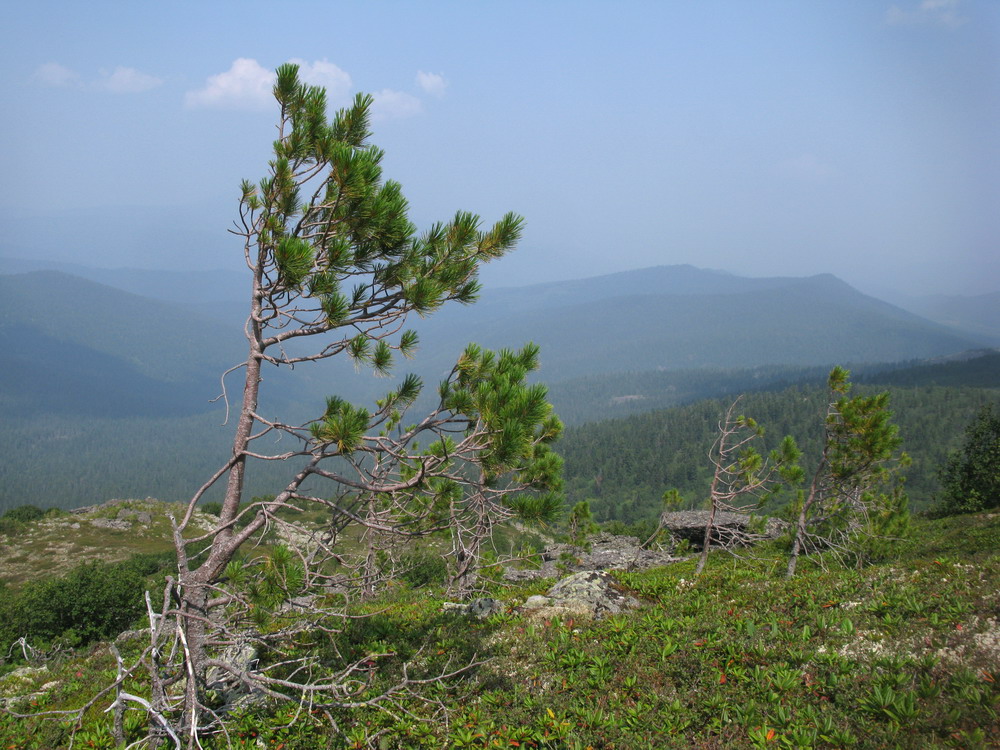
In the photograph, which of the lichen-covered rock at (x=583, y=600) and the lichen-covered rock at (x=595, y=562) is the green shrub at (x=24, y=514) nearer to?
the lichen-covered rock at (x=595, y=562)

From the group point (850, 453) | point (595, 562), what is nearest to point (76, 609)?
point (595, 562)

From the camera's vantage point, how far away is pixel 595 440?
154 meters

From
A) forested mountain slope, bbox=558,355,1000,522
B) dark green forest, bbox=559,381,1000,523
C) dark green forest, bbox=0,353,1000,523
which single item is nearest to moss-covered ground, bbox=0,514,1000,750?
dark green forest, bbox=0,353,1000,523

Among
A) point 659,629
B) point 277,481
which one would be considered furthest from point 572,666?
point 277,481

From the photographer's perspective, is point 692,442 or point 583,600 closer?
point 583,600

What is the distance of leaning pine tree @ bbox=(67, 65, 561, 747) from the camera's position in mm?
5105

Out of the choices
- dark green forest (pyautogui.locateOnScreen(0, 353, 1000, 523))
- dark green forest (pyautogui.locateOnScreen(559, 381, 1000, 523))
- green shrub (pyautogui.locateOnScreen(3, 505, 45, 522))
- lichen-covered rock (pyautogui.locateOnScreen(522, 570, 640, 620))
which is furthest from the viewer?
dark green forest (pyautogui.locateOnScreen(0, 353, 1000, 523))

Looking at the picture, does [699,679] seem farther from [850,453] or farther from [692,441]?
[692,441]

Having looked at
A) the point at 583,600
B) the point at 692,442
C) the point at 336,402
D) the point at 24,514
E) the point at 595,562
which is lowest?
the point at 692,442

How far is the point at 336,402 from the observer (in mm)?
5492

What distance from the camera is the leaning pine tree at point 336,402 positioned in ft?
16.8

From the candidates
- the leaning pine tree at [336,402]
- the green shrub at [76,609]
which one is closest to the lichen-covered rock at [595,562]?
the leaning pine tree at [336,402]

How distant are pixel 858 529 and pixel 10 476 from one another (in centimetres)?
26167

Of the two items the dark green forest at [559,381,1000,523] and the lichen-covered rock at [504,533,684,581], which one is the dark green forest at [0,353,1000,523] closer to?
the dark green forest at [559,381,1000,523]
